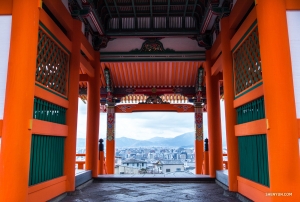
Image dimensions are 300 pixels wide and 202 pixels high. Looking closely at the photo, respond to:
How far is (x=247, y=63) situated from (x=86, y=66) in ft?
11.8

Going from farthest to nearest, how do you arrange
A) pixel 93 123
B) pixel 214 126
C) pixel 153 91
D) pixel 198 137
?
pixel 198 137
pixel 153 91
pixel 93 123
pixel 214 126

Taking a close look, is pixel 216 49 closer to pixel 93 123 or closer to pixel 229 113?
pixel 229 113

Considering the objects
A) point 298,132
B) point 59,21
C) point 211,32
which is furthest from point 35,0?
point 211,32

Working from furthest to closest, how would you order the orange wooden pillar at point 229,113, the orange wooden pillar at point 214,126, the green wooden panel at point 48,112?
the orange wooden pillar at point 214,126 < the orange wooden pillar at point 229,113 < the green wooden panel at point 48,112

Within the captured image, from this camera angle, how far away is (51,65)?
179 inches

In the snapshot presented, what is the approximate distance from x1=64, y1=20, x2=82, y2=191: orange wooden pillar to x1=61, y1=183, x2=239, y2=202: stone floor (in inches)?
16.9

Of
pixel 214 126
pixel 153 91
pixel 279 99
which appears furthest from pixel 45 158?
pixel 153 91

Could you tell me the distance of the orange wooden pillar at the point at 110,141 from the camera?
10523 mm

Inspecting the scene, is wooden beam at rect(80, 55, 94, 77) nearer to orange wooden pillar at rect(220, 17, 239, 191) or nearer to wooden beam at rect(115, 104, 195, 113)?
orange wooden pillar at rect(220, 17, 239, 191)

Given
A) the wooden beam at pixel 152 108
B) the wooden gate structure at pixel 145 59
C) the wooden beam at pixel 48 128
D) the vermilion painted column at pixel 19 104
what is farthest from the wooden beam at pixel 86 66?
the wooden beam at pixel 152 108

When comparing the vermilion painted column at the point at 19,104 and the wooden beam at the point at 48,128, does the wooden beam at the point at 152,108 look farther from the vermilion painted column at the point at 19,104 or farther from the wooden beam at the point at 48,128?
the vermilion painted column at the point at 19,104

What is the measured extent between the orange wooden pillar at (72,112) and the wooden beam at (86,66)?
620 millimetres

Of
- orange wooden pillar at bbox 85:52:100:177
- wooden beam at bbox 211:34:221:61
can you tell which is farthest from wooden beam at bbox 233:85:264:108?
orange wooden pillar at bbox 85:52:100:177

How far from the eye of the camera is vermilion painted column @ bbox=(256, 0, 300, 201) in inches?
122
